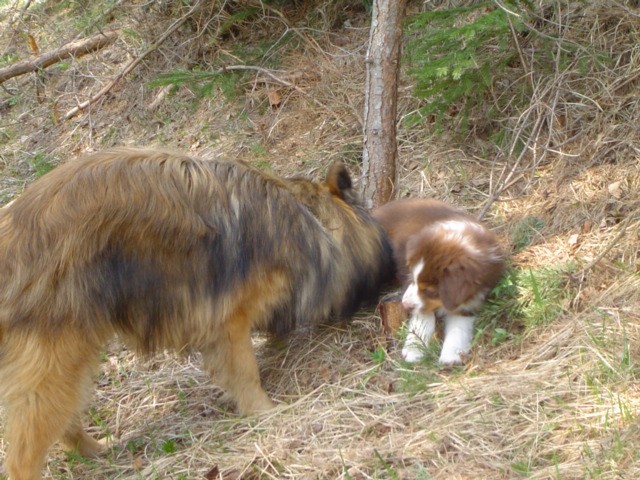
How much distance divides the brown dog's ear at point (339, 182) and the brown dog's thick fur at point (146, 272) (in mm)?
162

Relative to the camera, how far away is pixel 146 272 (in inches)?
169

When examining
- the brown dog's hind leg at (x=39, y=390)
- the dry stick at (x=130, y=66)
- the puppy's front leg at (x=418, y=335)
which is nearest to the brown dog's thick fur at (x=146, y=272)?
the brown dog's hind leg at (x=39, y=390)

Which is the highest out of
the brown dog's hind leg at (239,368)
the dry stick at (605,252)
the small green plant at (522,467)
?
the dry stick at (605,252)

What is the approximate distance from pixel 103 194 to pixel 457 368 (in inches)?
86.1

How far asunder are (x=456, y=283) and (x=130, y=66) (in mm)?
5878

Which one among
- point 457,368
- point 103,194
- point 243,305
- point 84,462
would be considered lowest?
point 84,462

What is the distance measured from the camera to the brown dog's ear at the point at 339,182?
5.14m

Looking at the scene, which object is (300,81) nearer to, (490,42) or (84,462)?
(490,42)

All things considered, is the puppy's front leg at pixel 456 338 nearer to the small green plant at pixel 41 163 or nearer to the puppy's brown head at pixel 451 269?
the puppy's brown head at pixel 451 269

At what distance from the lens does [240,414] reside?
4801 mm

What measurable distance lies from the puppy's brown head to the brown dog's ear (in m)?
0.65

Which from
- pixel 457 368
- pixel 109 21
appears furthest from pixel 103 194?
pixel 109 21

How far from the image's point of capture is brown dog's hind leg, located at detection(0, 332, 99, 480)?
405cm

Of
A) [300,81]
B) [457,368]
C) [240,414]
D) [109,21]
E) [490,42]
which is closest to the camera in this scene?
[457,368]
